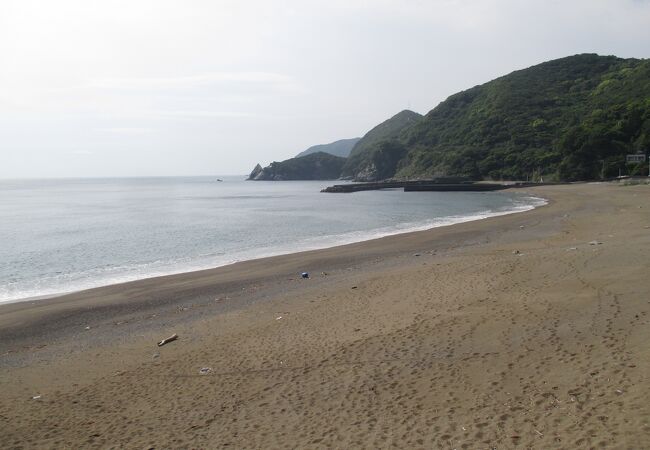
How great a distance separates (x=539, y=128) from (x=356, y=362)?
108 metres

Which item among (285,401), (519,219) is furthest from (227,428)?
(519,219)

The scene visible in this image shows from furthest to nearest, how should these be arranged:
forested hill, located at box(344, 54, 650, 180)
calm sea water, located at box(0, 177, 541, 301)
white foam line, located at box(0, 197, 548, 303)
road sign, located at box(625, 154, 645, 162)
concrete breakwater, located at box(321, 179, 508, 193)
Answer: concrete breakwater, located at box(321, 179, 508, 193) → forested hill, located at box(344, 54, 650, 180) → road sign, located at box(625, 154, 645, 162) → calm sea water, located at box(0, 177, 541, 301) → white foam line, located at box(0, 197, 548, 303)

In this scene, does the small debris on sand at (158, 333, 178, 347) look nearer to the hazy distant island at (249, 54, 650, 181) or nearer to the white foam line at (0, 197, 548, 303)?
the white foam line at (0, 197, 548, 303)

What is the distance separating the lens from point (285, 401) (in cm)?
675

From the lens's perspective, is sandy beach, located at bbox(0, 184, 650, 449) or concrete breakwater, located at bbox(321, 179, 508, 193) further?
concrete breakwater, located at bbox(321, 179, 508, 193)

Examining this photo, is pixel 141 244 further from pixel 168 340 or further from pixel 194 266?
pixel 168 340

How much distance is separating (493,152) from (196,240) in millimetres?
85449

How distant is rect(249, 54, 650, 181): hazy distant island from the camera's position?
76125 millimetres

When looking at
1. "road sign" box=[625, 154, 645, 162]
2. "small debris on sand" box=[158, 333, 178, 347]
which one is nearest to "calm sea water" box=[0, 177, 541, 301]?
"small debris on sand" box=[158, 333, 178, 347]

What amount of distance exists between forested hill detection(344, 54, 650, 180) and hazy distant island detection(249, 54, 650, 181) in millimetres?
164

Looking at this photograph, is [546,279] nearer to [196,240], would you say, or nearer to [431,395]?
[431,395]

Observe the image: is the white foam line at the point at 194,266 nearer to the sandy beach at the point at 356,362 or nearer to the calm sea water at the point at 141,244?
the calm sea water at the point at 141,244

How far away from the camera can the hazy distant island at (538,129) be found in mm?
76125

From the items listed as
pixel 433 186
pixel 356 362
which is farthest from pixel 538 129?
pixel 356 362
